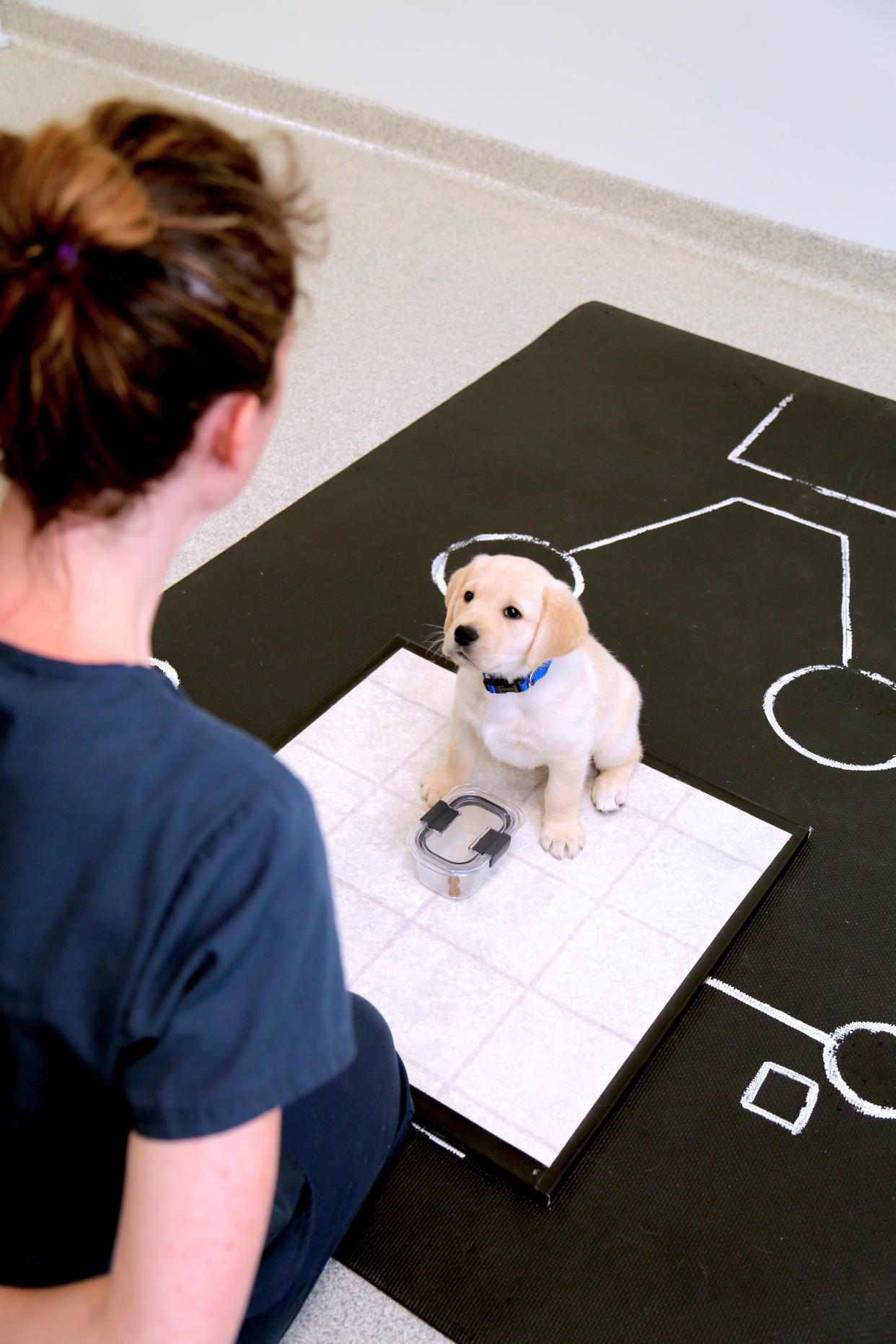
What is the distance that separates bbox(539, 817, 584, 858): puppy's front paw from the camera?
5.12ft

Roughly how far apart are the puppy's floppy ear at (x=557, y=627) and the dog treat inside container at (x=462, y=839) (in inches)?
10.8

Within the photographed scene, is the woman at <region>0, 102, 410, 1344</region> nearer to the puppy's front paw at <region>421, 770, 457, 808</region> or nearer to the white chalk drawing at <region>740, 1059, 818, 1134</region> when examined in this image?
the white chalk drawing at <region>740, 1059, 818, 1134</region>

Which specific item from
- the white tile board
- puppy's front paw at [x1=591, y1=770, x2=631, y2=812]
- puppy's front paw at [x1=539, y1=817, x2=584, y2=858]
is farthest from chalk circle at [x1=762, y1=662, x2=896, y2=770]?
puppy's front paw at [x1=539, y1=817, x2=584, y2=858]

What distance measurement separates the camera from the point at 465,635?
1.36 meters

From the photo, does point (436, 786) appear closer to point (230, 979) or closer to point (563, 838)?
point (563, 838)

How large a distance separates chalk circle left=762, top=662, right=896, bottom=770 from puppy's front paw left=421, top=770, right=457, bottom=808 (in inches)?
19.7

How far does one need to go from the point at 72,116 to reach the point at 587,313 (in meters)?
2.30

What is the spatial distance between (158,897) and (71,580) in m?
0.16

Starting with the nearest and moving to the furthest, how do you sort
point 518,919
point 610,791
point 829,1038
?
point 829,1038, point 518,919, point 610,791

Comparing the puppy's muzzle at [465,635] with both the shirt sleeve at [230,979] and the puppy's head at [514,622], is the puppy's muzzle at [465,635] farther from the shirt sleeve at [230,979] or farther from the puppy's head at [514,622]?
the shirt sleeve at [230,979]

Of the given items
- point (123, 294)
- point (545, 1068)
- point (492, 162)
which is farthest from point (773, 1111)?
point (492, 162)

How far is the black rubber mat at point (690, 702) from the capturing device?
3.88ft

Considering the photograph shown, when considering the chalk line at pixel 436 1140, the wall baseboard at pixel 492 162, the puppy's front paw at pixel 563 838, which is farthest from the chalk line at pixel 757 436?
the chalk line at pixel 436 1140

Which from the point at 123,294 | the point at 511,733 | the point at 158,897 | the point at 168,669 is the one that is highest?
the point at 123,294
